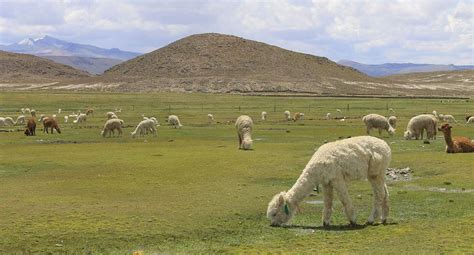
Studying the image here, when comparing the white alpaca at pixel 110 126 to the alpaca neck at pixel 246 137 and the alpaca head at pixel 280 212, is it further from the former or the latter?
the alpaca head at pixel 280 212

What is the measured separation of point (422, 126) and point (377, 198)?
23943 millimetres

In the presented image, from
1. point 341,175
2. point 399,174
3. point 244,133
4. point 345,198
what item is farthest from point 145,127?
point 345,198

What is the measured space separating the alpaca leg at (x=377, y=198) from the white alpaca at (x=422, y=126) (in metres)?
23.2

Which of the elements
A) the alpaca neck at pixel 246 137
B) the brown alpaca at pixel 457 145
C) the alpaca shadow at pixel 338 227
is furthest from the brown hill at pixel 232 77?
the alpaca shadow at pixel 338 227

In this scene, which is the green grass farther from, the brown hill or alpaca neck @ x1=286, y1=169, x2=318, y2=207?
the brown hill

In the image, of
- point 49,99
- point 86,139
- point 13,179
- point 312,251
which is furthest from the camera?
point 49,99

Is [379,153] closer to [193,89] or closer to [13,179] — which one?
[13,179]

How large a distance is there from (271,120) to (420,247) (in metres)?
51.0

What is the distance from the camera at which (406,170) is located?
2584 cm

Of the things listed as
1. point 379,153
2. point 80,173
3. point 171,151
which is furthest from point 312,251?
point 171,151

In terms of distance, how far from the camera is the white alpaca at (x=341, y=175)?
15875 mm

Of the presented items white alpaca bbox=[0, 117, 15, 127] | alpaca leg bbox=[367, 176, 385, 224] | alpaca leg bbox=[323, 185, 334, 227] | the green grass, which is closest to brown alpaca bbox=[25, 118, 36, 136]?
the green grass

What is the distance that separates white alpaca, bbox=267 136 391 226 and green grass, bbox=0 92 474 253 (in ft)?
2.00

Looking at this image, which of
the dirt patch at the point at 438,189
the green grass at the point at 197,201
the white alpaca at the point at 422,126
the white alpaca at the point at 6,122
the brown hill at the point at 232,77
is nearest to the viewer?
the green grass at the point at 197,201
